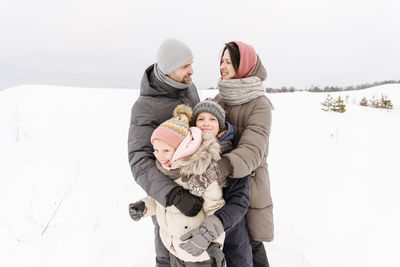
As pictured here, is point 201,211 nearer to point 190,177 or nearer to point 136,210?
point 190,177

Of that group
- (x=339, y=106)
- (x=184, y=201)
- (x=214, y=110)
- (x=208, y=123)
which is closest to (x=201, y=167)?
(x=184, y=201)

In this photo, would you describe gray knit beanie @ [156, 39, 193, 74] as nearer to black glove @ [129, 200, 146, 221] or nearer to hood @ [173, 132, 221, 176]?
hood @ [173, 132, 221, 176]

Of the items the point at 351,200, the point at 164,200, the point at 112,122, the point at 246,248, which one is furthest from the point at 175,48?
the point at 112,122

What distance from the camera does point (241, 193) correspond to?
4.49ft

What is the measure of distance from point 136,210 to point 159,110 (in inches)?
30.1

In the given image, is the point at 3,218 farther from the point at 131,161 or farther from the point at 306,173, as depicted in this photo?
the point at 306,173

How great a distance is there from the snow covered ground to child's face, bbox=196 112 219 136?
69.8 inches

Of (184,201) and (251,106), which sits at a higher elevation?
(251,106)

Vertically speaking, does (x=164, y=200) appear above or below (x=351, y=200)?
above

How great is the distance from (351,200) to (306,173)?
97 cm

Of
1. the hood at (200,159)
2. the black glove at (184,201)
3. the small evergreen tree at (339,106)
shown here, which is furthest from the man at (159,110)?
the small evergreen tree at (339,106)

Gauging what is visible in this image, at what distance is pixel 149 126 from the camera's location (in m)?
1.54

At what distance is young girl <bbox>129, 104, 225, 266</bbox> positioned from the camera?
1.24 m


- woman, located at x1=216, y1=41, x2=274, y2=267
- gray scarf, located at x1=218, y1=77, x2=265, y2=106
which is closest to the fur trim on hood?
woman, located at x1=216, y1=41, x2=274, y2=267
